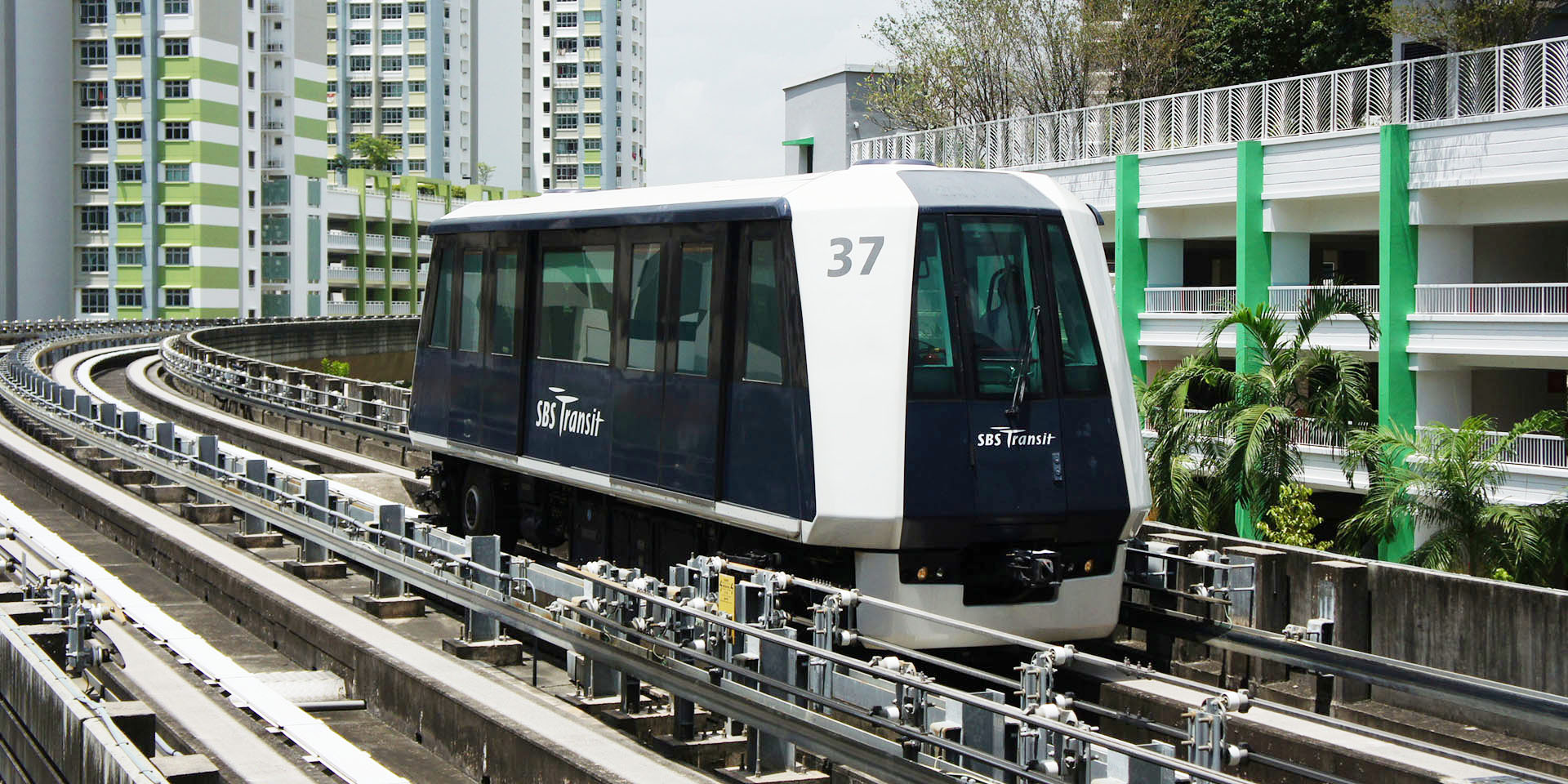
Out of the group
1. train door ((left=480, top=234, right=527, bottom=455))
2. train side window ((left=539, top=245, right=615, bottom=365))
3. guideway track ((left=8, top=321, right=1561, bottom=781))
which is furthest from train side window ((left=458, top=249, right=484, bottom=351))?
guideway track ((left=8, top=321, right=1561, bottom=781))

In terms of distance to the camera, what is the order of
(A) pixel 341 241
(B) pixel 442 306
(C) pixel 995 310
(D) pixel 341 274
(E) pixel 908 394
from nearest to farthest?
1. (E) pixel 908 394
2. (C) pixel 995 310
3. (B) pixel 442 306
4. (D) pixel 341 274
5. (A) pixel 341 241

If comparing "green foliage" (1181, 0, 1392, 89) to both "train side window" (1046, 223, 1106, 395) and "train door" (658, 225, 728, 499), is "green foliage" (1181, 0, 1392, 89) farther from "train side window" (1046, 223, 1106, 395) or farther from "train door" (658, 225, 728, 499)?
"train side window" (1046, 223, 1106, 395)

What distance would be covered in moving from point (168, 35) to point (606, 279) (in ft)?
292

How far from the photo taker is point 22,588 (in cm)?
1133

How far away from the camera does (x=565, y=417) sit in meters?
14.2

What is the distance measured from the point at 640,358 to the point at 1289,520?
842 cm

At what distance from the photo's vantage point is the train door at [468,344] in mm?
15773

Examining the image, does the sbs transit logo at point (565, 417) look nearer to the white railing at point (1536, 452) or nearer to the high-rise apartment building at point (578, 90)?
the white railing at point (1536, 452)

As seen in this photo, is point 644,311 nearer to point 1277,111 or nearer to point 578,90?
point 1277,111

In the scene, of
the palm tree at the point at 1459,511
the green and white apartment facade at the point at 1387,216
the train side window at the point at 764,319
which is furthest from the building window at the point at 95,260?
the train side window at the point at 764,319

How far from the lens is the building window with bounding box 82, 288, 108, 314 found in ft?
309

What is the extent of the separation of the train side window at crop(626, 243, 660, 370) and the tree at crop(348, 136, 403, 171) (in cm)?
12373

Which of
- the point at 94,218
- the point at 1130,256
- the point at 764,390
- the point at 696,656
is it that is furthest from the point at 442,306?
the point at 94,218

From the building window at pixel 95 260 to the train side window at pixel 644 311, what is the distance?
291 ft
